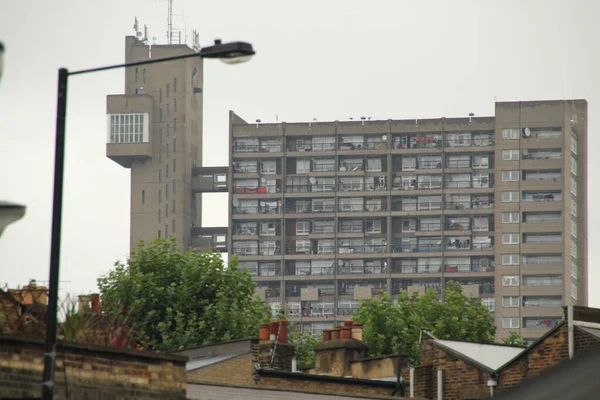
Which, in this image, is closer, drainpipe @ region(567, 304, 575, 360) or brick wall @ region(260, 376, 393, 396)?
drainpipe @ region(567, 304, 575, 360)

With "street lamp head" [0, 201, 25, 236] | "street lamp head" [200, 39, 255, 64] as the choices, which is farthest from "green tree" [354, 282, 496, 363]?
"street lamp head" [0, 201, 25, 236]

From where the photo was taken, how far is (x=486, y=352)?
42.8m

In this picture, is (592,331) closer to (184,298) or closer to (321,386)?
(321,386)

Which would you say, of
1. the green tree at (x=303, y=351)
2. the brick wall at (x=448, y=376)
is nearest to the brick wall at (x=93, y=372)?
the brick wall at (x=448, y=376)

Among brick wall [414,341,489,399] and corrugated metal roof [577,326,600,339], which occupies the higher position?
corrugated metal roof [577,326,600,339]

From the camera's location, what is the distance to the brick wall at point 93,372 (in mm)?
21219

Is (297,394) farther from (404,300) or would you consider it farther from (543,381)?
(404,300)

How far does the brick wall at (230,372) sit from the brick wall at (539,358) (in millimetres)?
6930

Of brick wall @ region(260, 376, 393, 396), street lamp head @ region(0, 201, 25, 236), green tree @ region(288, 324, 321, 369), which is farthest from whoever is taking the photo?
green tree @ region(288, 324, 321, 369)

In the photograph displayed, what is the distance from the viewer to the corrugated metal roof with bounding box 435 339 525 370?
137 ft

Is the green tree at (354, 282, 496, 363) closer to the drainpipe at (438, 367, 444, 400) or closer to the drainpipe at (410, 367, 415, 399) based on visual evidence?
the drainpipe at (410, 367, 415, 399)

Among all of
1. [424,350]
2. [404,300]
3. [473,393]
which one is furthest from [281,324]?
[404,300]

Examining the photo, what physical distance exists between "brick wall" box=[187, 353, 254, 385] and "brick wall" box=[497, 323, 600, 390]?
22.7 feet

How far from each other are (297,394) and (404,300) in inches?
3249
